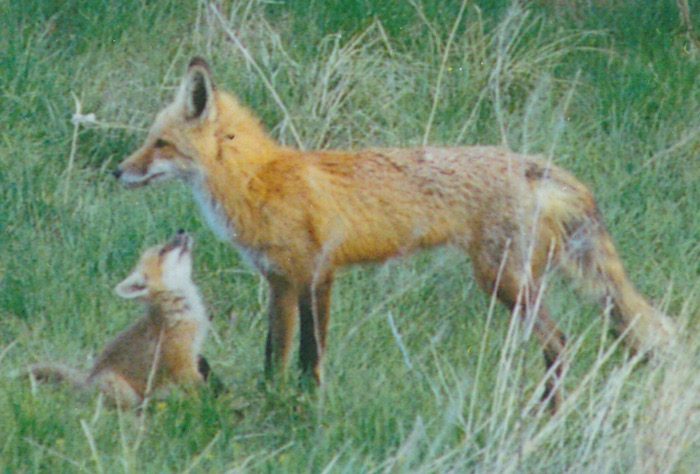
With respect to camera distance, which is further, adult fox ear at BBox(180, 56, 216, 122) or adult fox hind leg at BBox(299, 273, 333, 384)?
adult fox ear at BBox(180, 56, 216, 122)

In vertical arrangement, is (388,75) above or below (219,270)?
above

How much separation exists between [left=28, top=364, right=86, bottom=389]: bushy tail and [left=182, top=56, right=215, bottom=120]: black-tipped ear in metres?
1.27

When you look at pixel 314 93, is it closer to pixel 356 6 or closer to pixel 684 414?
pixel 356 6

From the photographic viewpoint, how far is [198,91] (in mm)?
6113

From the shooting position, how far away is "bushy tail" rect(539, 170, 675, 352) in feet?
20.2

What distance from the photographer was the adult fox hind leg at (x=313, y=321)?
5914mm

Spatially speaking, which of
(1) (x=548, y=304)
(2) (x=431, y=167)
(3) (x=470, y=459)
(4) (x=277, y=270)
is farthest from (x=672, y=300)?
(3) (x=470, y=459)

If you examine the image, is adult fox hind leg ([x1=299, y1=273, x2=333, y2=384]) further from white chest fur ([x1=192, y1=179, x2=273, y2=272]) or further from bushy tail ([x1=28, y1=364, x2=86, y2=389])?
bushy tail ([x1=28, y1=364, x2=86, y2=389])

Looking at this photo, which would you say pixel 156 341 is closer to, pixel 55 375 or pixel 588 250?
pixel 55 375

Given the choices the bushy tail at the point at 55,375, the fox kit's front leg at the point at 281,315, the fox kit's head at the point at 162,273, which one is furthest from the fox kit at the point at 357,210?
the bushy tail at the point at 55,375

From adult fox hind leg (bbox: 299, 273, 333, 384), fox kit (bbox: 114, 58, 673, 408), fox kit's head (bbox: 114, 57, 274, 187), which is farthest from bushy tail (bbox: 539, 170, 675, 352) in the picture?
fox kit's head (bbox: 114, 57, 274, 187)

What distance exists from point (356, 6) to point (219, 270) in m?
2.57

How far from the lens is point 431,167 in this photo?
6.27 m

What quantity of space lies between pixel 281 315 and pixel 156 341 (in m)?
0.61
